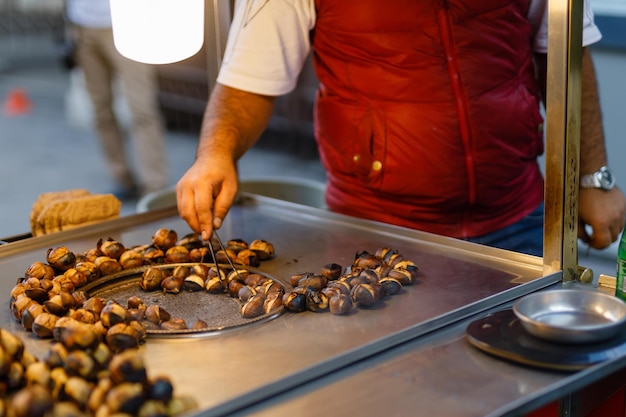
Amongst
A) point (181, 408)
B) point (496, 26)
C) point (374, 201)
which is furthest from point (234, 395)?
point (496, 26)

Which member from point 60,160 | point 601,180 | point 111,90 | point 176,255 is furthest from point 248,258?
point 60,160

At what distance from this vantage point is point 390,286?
1579 millimetres

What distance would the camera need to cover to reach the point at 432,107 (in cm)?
203

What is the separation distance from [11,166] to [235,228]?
5166mm

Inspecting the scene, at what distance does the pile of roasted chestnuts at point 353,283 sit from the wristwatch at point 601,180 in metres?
0.62

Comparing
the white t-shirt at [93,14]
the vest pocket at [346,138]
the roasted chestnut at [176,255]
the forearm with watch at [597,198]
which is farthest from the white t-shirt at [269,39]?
the white t-shirt at [93,14]

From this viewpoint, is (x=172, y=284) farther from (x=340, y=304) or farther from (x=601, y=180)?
(x=601, y=180)

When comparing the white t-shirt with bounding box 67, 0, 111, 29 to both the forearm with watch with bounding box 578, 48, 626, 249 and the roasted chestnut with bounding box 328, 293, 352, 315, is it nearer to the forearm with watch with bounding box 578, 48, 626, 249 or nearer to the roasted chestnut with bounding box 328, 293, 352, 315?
the forearm with watch with bounding box 578, 48, 626, 249

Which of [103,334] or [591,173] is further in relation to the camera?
[591,173]

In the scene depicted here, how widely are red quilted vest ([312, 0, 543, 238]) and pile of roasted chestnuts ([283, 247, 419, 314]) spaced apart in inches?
15.4

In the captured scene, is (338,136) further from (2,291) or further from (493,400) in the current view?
(493,400)

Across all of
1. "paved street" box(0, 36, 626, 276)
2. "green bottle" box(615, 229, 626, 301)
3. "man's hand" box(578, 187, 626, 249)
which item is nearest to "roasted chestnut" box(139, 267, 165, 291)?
"green bottle" box(615, 229, 626, 301)

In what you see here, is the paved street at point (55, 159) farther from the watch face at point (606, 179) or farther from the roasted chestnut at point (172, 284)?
the roasted chestnut at point (172, 284)

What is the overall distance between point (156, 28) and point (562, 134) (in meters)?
0.75
